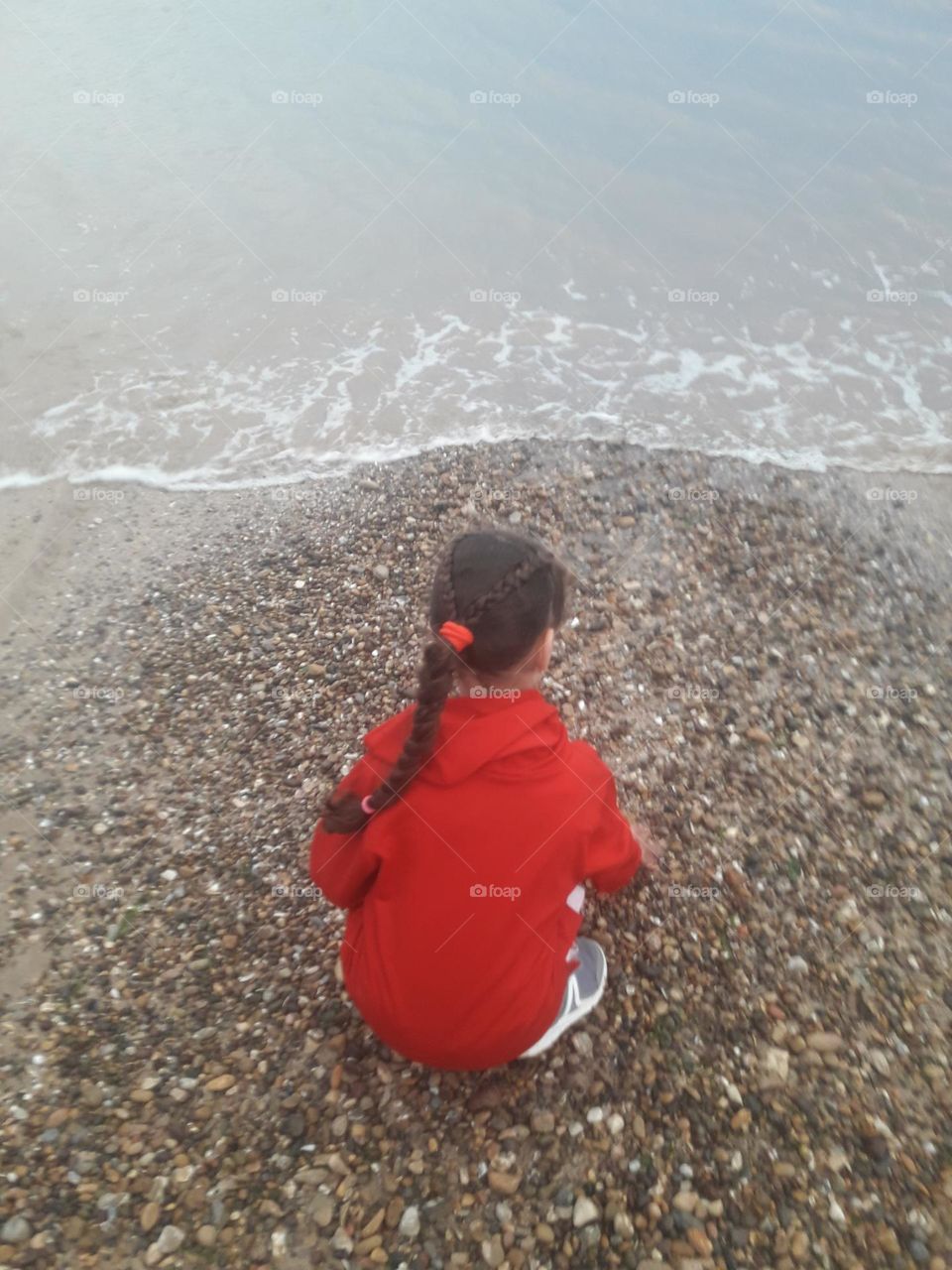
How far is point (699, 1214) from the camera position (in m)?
2.15

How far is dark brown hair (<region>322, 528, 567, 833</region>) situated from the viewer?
1.86 metres

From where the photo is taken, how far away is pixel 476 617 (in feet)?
6.18

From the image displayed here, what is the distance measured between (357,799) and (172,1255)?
3.88 feet

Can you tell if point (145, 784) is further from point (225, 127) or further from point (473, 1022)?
point (225, 127)
